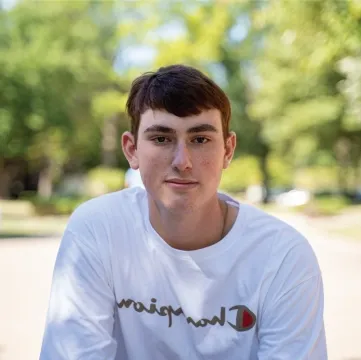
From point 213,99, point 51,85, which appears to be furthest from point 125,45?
point 213,99

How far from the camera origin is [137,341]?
2.29 metres

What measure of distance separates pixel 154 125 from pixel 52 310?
0.68m

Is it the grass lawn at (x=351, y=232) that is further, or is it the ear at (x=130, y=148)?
the grass lawn at (x=351, y=232)

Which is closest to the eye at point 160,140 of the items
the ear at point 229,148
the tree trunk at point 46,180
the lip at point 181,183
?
the lip at point 181,183

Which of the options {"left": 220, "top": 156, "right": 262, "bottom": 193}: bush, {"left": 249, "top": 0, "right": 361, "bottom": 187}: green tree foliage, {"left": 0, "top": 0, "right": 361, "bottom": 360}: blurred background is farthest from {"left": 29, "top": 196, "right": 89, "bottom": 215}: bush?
{"left": 220, "top": 156, "right": 262, "bottom": 193}: bush

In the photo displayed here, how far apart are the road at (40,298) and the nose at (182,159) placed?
4.48 metres

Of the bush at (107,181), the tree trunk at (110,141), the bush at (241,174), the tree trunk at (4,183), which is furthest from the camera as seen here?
the bush at (241,174)

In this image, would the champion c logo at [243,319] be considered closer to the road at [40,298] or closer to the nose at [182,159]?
the nose at [182,159]

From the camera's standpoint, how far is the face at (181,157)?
89.5 inches

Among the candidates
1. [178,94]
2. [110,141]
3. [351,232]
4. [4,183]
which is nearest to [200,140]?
[178,94]

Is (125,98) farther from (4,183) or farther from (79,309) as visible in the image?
(4,183)

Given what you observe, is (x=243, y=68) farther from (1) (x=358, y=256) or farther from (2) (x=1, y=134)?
(1) (x=358, y=256)

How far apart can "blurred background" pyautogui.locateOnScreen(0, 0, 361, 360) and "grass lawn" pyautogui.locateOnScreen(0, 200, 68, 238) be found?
9 centimetres

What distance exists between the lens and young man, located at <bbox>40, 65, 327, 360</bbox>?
7.35 ft
